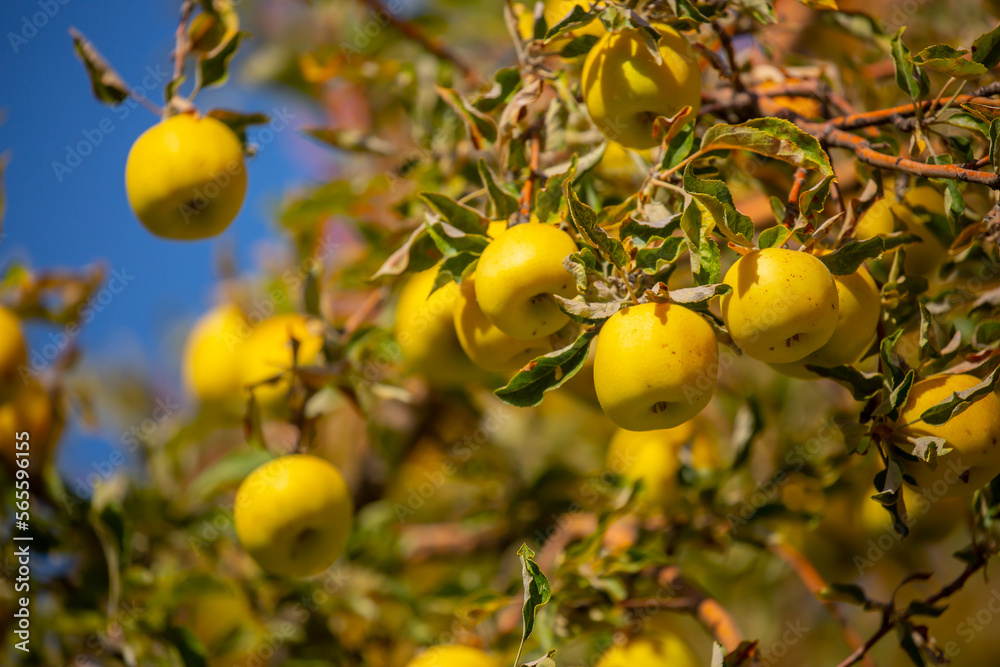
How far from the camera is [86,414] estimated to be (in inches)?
52.9

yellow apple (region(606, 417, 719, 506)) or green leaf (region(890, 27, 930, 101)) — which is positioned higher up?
green leaf (region(890, 27, 930, 101))

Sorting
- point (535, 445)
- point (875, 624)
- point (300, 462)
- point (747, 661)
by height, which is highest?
point (300, 462)

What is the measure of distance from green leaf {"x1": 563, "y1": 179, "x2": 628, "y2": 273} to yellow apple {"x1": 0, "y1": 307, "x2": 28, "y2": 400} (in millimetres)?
956

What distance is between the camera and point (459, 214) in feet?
2.68

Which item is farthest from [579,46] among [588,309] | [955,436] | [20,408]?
[20,408]

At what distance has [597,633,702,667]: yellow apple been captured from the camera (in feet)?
3.13

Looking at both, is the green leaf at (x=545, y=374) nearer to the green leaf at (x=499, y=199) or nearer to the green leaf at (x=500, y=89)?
the green leaf at (x=499, y=199)

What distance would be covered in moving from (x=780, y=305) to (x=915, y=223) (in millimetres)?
387

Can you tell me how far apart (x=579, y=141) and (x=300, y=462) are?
507mm

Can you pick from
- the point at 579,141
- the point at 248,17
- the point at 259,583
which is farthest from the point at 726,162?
the point at 248,17

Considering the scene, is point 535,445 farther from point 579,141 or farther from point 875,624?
point 579,141

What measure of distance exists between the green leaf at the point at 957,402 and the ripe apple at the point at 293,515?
64 cm

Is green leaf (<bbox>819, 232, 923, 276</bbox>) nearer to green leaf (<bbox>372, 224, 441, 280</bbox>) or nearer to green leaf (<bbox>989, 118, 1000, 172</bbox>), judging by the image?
green leaf (<bbox>989, 118, 1000, 172</bbox>)

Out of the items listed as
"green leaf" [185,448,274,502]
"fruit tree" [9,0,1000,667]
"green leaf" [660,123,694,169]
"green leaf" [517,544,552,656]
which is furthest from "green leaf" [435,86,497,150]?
"green leaf" [185,448,274,502]
